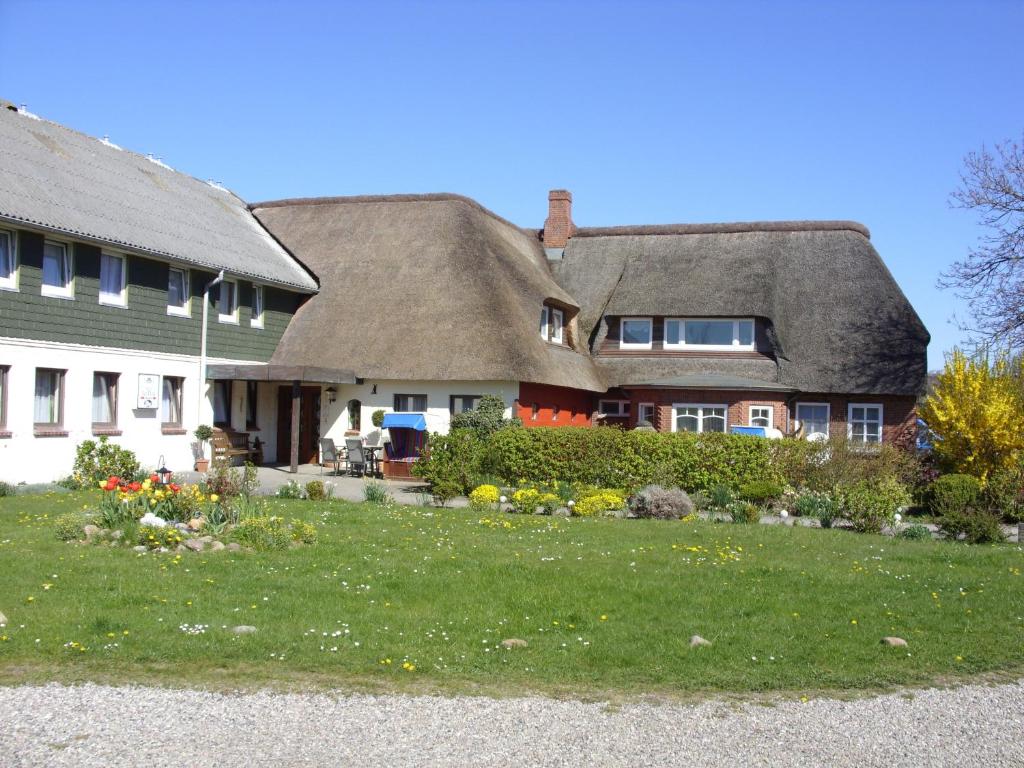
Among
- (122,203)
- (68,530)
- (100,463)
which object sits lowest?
(68,530)

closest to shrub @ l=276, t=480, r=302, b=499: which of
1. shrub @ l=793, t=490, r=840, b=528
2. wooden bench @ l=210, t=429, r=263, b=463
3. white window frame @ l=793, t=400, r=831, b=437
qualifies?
wooden bench @ l=210, t=429, r=263, b=463

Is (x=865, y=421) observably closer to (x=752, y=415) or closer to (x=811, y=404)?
(x=811, y=404)

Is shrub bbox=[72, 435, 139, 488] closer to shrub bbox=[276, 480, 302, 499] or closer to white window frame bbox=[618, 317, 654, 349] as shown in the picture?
shrub bbox=[276, 480, 302, 499]

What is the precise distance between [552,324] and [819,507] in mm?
16188

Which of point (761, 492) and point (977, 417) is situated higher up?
point (977, 417)

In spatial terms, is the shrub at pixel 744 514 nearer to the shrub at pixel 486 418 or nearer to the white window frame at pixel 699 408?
the shrub at pixel 486 418

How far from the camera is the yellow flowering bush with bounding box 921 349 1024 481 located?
23344 mm

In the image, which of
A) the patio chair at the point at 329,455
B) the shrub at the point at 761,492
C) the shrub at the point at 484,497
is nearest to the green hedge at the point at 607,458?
the shrub at the point at 761,492

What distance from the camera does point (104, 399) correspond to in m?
24.5

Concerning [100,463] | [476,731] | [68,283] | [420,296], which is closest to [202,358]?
[68,283]

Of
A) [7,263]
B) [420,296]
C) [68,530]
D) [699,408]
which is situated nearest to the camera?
[68,530]

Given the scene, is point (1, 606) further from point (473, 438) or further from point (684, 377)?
point (684, 377)

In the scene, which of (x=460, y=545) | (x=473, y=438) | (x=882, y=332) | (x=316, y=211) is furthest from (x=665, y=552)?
(x=316, y=211)

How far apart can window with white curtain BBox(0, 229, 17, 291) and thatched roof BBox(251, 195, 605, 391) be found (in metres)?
9.36
